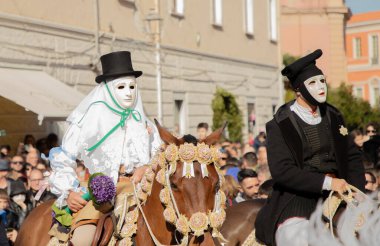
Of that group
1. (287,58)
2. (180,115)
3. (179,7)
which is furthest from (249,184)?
(287,58)

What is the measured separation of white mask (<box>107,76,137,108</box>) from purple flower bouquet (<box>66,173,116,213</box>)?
0.94 meters

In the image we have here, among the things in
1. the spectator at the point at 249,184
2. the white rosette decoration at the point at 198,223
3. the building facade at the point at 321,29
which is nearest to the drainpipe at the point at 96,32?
the spectator at the point at 249,184

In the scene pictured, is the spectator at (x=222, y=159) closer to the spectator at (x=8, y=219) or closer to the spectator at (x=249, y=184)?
the spectator at (x=249, y=184)

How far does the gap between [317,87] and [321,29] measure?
45061 mm

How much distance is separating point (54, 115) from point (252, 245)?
8.40m

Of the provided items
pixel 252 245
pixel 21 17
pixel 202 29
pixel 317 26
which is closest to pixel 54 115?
pixel 21 17

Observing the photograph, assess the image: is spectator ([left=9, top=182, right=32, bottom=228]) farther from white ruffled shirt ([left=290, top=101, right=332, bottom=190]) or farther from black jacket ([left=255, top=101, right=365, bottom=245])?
white ruffled shirt ([left=290, top=101, right=332, bottom=190])

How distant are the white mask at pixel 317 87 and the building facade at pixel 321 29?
42.3 meters

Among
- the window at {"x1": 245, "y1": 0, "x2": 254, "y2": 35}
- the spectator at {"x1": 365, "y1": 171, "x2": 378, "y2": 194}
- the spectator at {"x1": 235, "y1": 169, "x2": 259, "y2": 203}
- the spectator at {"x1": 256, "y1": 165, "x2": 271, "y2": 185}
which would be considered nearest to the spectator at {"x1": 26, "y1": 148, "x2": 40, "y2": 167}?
the spectator at {"x1": 256, "y1": 165, "x2": 271, "y2": 185}

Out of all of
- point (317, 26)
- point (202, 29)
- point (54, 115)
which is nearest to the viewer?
point (54, 115)

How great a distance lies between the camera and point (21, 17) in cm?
1658

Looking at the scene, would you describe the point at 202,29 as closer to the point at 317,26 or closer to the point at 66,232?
the point at 66,232

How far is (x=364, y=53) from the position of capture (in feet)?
221

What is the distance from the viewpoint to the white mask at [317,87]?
5.98 metres
